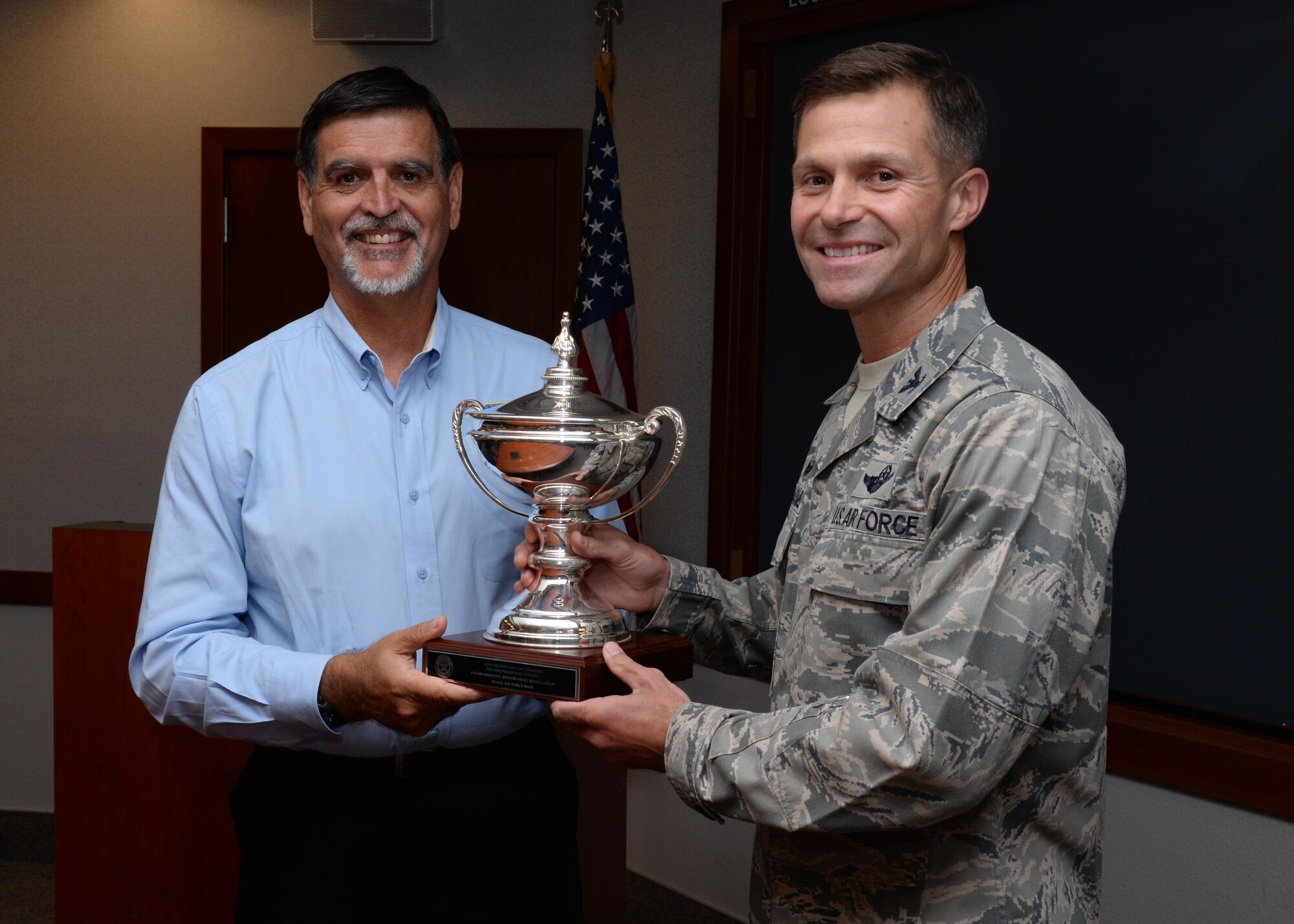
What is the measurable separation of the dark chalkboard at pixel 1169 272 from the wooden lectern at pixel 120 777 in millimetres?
1976

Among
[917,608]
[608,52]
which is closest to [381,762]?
[917,608]

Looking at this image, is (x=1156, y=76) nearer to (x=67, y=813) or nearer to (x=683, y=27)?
(x=683, y=27)

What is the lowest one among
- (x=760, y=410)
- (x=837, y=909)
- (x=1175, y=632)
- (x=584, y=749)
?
(x=584, y=749)

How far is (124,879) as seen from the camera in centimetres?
259

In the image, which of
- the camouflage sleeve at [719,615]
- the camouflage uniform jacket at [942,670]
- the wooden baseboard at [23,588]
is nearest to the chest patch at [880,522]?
the camouflage uniform jacket at [942,670]

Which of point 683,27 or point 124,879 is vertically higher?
point 683,27

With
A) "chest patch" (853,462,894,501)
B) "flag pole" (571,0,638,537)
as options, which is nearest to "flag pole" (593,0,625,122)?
"flag pole" (571,0,638,537)

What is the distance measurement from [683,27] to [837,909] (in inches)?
103

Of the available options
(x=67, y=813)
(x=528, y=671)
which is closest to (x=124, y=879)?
(x=67, y=813)

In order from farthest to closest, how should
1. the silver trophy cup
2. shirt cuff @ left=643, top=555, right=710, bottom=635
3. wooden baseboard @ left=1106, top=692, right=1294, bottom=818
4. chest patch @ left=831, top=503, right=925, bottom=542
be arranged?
wooden baseboard @ left=1106, top=692, right=1294, bottom=818, shirt cuff @ left=643, top=555, right=710, bottom=635, the silver trophy cup, chest patch @ left=831, top=503, right=925, bottom=542

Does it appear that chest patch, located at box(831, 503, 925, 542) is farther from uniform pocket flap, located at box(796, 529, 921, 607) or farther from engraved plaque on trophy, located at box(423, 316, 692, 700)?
engraved plaque on trophy, located at box(423, 316, 692, 700)

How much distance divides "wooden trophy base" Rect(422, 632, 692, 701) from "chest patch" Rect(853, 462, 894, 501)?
1.25 feet

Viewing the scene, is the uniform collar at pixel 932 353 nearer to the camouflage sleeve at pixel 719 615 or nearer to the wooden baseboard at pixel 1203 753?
the camouflage sleeve at pixel 719 615

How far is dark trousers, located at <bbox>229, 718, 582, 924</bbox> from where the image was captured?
161 cm
